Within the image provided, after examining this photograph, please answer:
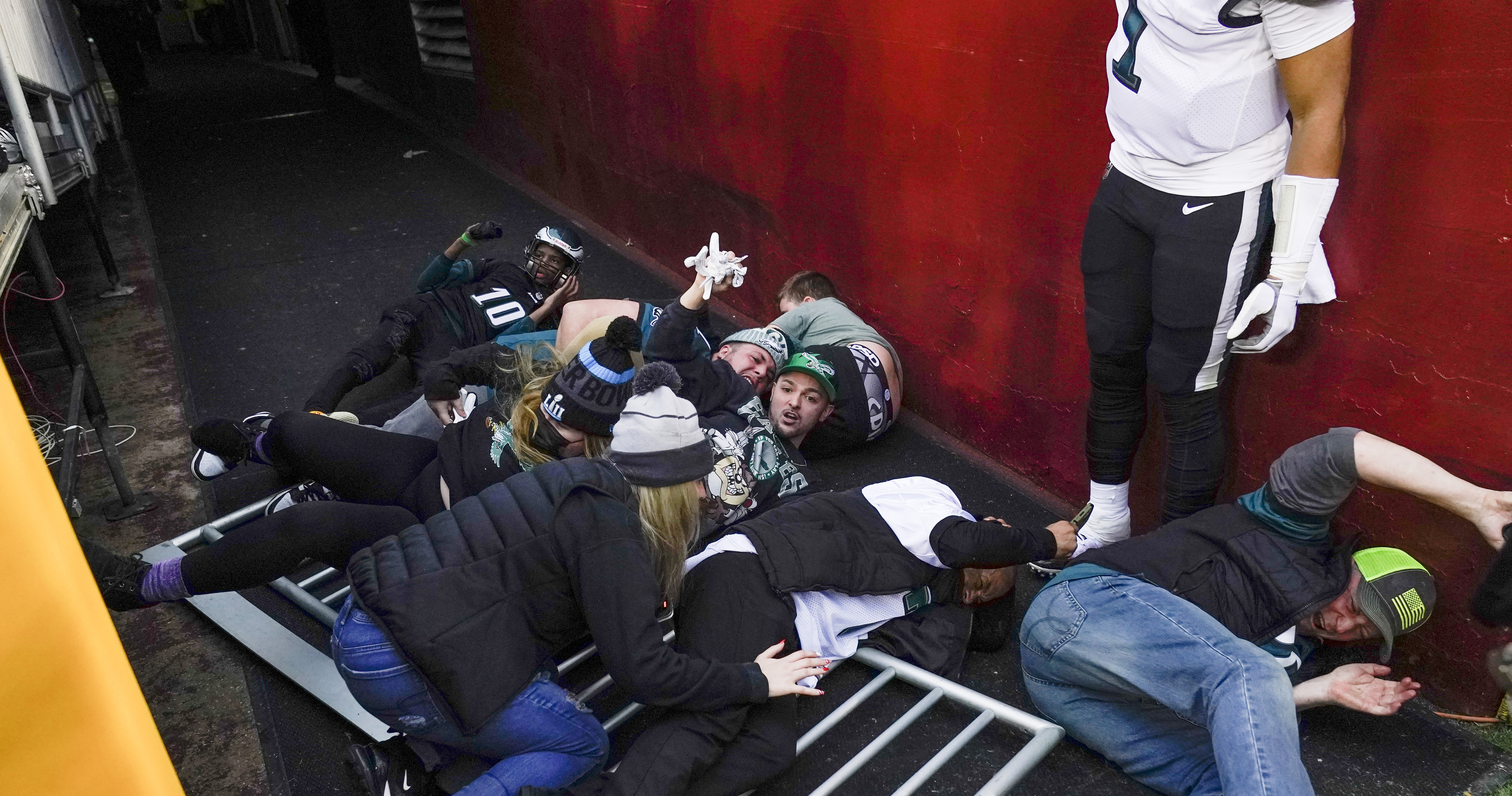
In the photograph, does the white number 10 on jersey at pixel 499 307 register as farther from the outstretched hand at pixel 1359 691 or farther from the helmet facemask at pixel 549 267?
the outstretched hand at pixel 1359 691

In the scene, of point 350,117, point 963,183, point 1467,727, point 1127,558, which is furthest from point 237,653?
point 350,117

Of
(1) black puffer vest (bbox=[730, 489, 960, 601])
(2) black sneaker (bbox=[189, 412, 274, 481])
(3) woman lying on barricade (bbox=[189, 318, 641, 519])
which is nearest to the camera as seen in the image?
(1) black puffer vest (bbox=[730, 489, 960, 601])

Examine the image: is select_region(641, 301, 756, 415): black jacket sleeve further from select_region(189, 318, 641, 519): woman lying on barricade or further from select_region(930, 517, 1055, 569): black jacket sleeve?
select_region(930, 517, 1055, 569): black jacket sleeve

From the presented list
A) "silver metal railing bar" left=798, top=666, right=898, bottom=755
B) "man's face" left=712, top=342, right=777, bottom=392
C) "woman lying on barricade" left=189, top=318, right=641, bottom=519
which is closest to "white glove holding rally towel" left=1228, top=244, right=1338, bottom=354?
"silver metal railing bar" left=798, top=666, right=898, bottom=755

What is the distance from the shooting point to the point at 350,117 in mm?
9914

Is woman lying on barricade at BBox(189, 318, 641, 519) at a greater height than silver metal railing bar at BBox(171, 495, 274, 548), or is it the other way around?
woman lying on barricade at BBox(189, 318, 641, 519)

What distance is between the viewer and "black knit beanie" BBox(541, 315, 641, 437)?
2656 millimetres

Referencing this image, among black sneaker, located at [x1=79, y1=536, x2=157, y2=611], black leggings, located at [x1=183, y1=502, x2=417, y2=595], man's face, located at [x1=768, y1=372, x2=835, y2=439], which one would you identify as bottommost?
man's face, located at [x1=768, y1=372, x2=835, y2=439]

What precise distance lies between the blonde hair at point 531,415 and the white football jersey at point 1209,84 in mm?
1575

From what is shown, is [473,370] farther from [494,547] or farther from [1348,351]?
[1348,351]

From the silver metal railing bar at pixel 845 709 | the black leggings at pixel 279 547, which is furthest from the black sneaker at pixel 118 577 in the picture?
the silver metal railing bar at pixel 845 709

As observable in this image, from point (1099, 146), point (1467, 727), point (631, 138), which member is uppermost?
point (1099, 146)

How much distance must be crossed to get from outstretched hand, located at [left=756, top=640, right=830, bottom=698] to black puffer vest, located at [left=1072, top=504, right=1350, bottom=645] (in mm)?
765

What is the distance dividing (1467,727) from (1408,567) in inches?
20.2
